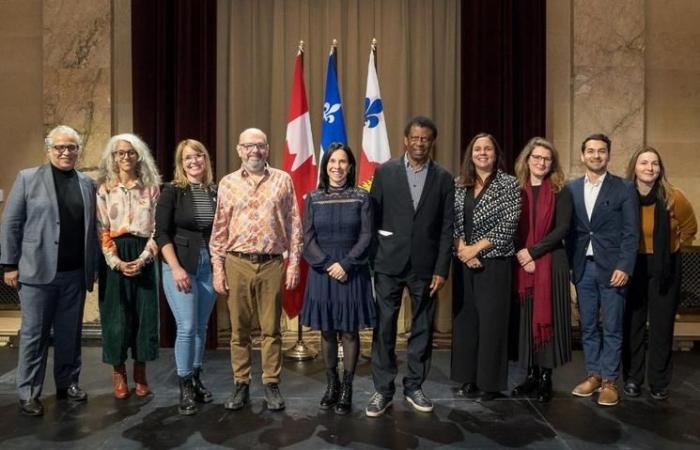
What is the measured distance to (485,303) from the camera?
4047mm

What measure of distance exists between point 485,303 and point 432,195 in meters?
0.72

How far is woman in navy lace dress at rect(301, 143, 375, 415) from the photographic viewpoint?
3.79 m

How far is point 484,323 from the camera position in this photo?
406 cm

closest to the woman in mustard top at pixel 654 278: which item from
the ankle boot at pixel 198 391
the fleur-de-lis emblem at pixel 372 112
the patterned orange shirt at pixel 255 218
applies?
the fleur-de-lis emblem at pixel 372 112

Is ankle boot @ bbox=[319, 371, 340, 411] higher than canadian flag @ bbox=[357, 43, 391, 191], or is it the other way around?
canadian flag @ bbox=[357, 43, 391, 191]

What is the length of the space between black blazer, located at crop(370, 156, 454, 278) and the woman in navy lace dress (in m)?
0.11

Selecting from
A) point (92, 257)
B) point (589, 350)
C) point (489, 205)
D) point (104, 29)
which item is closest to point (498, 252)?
point (489, 205)

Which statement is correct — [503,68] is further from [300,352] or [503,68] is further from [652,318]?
[300,352]

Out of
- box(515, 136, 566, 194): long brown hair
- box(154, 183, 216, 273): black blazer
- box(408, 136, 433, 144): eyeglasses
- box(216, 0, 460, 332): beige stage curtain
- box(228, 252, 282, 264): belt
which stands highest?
box(216, 0, 460, 332): beige stage curtain

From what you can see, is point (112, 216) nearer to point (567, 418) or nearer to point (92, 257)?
point (92, 257)

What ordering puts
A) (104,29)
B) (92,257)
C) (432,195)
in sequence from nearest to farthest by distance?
(432,195), (92,257), (104,29)

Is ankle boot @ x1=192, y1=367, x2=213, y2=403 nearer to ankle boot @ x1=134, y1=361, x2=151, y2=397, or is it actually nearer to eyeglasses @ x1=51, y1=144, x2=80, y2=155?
ankle boot @ x1=134, y1=361, x2=151, y2=397

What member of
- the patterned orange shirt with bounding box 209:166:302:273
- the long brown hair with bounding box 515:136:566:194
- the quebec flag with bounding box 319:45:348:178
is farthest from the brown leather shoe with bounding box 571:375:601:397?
the quebec flag with bounding box 319:45:348:178

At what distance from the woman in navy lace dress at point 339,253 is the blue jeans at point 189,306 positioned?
1.90 feet
